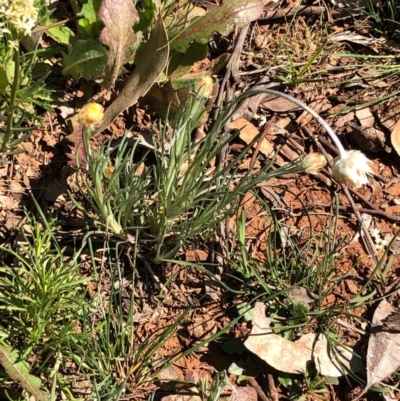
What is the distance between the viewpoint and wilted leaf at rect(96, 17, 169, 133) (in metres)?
1.94

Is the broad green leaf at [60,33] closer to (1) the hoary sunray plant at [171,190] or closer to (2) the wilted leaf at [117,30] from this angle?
(2) the wilted leaf at [117,30]

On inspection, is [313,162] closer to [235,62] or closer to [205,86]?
[205,86]

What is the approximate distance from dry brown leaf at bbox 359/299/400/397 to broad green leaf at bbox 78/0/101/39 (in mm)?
1254

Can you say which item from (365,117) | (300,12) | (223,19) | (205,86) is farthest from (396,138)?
(205,86)

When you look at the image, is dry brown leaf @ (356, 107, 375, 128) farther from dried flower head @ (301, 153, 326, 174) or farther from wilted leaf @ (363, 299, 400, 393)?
dried flower head @ (301, 153, 326, 174)

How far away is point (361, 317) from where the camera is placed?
6.40ft

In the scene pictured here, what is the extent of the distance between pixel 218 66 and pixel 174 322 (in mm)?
890

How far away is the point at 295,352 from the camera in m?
1.88

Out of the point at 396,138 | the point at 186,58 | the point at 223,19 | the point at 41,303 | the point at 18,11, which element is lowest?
the point at 396,138

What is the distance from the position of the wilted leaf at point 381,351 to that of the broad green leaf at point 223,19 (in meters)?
1.00

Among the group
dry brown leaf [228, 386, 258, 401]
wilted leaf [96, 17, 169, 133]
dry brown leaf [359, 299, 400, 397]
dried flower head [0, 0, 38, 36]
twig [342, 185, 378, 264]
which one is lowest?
dry brown leaf [359, 299, 400, 397]

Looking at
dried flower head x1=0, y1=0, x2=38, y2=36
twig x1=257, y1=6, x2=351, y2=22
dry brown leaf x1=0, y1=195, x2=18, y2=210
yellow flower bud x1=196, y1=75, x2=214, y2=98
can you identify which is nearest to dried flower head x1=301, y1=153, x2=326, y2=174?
yellow flower bud x1=196, y1=75, x2=214, y2=98

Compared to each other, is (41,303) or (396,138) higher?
(41,303)

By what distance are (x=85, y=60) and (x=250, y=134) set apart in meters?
0.60
